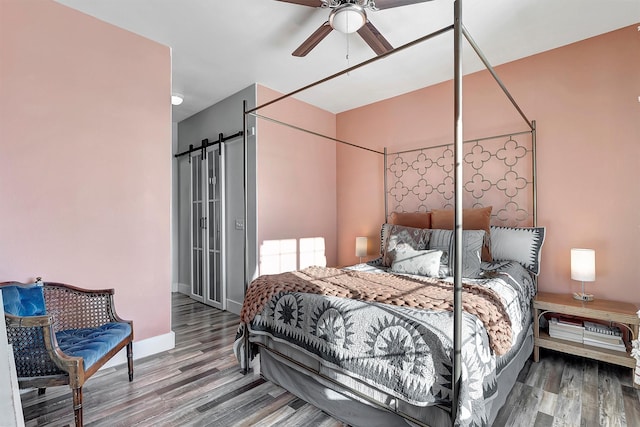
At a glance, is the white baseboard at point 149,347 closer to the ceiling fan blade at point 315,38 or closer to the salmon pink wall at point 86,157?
the salmon pink wall at point 86,157

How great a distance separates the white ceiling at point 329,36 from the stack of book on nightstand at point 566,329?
243 cm

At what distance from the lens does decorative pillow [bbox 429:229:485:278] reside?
2.48m

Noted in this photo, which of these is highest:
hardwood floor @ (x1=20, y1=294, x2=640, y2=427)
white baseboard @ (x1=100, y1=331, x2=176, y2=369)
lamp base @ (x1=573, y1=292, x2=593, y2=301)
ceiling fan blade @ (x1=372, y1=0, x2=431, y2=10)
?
ceiling fan blade @ (x1=372, y1=0, x2=431, y2=10)

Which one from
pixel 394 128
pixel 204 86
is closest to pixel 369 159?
pixel 394 128

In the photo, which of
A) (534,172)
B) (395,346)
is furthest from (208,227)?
(534,172)

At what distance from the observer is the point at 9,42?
214 centimetres

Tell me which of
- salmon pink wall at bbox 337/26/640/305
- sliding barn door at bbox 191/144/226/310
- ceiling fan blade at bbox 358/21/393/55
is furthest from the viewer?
sliding barn door at bbox 191/144/226/310

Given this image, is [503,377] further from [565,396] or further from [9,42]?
[9,42]

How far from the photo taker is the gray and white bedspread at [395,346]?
1411 mm

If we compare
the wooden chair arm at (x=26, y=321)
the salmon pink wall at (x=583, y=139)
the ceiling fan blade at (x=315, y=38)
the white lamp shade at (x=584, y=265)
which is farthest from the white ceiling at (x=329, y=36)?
the wooden chair arm at (x=26, y=321)

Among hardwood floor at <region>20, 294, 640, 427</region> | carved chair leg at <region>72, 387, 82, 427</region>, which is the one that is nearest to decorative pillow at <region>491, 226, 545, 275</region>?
hardwood floor at <region>20, 294, 640, 427</region>

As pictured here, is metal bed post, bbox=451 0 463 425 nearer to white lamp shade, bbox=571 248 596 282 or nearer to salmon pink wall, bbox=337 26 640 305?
white lamp shade, bbox=571 248 596 282

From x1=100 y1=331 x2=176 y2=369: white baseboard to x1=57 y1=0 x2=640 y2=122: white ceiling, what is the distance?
8.87 ft

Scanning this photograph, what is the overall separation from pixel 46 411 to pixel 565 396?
3336 mm
